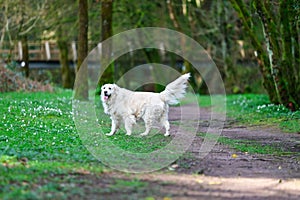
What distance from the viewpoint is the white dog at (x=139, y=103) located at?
45.2ft

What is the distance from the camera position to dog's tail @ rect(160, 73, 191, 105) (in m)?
13.8

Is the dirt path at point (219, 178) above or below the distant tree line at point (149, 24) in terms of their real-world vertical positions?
below

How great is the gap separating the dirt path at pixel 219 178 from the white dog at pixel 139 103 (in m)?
1.41

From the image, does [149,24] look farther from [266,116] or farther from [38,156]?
[38,156]

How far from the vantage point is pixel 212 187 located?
8.48 metres

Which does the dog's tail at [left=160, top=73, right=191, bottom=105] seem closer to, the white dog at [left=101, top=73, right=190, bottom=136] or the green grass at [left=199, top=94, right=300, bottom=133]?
the white dog at [left=101, top=73, right=190, bottom=136]

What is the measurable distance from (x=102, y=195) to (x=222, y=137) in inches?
346

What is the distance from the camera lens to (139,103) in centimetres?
1388

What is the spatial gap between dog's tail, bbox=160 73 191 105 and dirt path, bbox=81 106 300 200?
4.84ft

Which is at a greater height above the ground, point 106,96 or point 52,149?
point 106,96

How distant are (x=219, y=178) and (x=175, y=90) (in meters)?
4.83

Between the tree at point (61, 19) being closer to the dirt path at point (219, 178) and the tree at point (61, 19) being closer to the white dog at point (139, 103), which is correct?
the white dog at point (139, 103)

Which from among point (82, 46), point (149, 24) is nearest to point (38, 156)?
point (82, 46)

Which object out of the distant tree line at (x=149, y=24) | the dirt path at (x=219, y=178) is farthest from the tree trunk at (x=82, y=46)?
the dirt path at (x=219, y=178)
